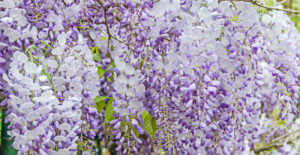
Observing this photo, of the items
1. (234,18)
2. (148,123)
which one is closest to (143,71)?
(148,123)

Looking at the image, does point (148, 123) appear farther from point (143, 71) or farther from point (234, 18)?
point (234, 18)

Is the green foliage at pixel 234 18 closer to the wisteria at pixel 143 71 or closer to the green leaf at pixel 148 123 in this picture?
the wisteria at pixel 143 71

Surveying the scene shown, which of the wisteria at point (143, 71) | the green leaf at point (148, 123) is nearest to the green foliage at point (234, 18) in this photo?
the wisteria at point (143, 71)

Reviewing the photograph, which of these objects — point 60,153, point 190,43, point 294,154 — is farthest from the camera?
point 294,154

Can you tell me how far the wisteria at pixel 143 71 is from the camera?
1365 millimetres

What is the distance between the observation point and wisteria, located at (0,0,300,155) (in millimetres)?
1365

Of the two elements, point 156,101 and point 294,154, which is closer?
point 156,101

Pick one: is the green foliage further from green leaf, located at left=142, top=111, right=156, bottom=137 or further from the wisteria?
green leaf, located at left=142, top=111, right=156, bottom=137

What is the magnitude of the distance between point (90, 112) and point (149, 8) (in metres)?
0.45

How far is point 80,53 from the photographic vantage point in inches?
61.1

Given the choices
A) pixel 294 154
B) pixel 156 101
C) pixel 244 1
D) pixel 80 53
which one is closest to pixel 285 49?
pixel 244 1

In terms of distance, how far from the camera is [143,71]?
5.33 feet

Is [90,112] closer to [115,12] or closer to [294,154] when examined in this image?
[115,12]

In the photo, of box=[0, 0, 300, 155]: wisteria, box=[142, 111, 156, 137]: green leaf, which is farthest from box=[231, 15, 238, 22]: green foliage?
box=[142, 111, 156, 137]: green leaf
